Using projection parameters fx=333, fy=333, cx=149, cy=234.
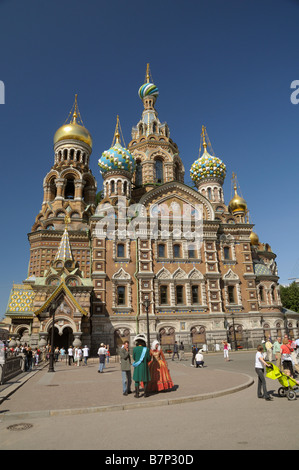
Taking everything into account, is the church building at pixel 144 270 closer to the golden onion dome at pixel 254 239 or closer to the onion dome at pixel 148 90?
the golden onion dome at pixel 254 239

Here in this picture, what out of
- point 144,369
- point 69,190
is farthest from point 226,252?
point 144,369

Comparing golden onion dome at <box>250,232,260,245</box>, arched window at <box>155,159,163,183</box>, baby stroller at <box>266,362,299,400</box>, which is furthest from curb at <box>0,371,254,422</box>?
golden onion dome at <box>250,232,260,245</box>

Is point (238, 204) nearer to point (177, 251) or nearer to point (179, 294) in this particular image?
point (177, 251)

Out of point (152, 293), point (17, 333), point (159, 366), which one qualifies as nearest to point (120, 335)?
point (152, 293)

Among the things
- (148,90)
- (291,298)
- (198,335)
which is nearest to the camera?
(198,335)

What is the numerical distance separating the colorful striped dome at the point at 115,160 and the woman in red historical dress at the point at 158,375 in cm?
2862

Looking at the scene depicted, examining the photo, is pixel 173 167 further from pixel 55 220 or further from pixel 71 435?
pixel 71 435

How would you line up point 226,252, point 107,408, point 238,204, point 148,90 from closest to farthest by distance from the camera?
1. point 107,408
2. point 226,252
3. point 238,204
4. point 148,90

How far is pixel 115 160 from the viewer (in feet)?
121

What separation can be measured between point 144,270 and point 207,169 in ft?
52.0

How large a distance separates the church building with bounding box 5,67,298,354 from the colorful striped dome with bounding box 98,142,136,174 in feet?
Result: 0.37

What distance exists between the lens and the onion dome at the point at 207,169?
3988cm

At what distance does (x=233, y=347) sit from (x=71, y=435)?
27.5 metres

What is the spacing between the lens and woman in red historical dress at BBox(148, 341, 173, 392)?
10.2 metres
